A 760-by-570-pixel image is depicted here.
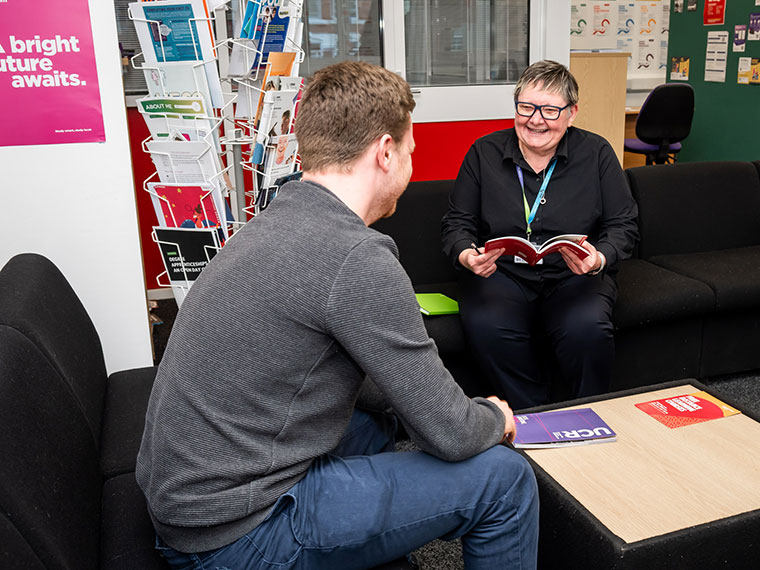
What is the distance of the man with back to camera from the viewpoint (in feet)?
3.78

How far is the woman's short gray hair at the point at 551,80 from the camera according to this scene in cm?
241

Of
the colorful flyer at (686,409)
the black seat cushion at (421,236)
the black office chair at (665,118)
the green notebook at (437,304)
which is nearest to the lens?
the colorful flyer at (686,409)

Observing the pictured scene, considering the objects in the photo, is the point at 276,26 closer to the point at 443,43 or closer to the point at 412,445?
the point at 412,445

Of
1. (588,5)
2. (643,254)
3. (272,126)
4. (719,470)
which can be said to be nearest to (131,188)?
(272,126)

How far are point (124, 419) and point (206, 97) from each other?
3.03 feet

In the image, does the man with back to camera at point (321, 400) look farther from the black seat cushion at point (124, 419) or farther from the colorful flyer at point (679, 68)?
the colorful flyer at point (679, 68)

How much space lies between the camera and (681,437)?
1732 mm

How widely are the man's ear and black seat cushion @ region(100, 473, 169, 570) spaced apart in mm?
804

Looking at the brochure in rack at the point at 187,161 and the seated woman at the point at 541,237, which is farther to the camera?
the seated woman at the point at 541,237

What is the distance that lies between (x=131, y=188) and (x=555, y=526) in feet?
5.09

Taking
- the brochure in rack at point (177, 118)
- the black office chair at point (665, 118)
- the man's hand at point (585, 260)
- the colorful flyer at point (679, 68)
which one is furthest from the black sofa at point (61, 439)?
the colorful flyer at point (679, 68)

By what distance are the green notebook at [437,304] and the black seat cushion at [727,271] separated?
0.99m

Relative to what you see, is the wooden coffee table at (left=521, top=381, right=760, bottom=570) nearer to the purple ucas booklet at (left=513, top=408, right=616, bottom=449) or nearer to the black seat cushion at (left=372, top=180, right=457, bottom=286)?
the purple ucas booklet at (left=513, top=408, right=616, bottom=449)

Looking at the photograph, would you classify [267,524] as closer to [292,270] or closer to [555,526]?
[292,270]
